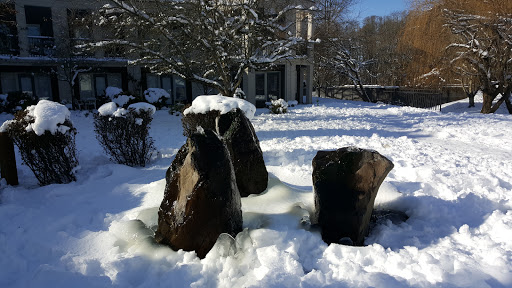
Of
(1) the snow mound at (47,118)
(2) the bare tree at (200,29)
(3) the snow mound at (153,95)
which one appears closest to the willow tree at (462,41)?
(2) the bare tree at (200,29)

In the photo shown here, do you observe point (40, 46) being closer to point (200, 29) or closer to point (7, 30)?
point (7, 30)

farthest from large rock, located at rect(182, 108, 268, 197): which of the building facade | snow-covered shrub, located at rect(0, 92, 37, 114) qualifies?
snow-covered shrub, located at rect(0, 92, 37, 114)

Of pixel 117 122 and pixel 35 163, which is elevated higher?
pixel 117 122

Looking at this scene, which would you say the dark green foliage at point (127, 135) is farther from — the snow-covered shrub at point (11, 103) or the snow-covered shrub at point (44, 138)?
the snow-covered shrub at point (11, 103)

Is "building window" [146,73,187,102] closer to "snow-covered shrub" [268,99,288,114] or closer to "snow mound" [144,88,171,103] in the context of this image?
"snow mound" [144,88,171,103]

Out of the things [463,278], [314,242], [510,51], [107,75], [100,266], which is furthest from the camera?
[107,75]

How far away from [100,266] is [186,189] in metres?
1.00

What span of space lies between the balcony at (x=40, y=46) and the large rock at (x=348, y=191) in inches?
841

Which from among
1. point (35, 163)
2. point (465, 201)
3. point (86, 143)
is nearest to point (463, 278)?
point (465, 201)

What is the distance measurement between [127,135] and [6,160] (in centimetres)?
196

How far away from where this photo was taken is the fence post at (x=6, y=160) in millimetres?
5320

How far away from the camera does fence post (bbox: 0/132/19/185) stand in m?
5.32

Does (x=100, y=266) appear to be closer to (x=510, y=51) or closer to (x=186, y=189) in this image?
(x=186, y=189)

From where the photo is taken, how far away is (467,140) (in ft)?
29.9
